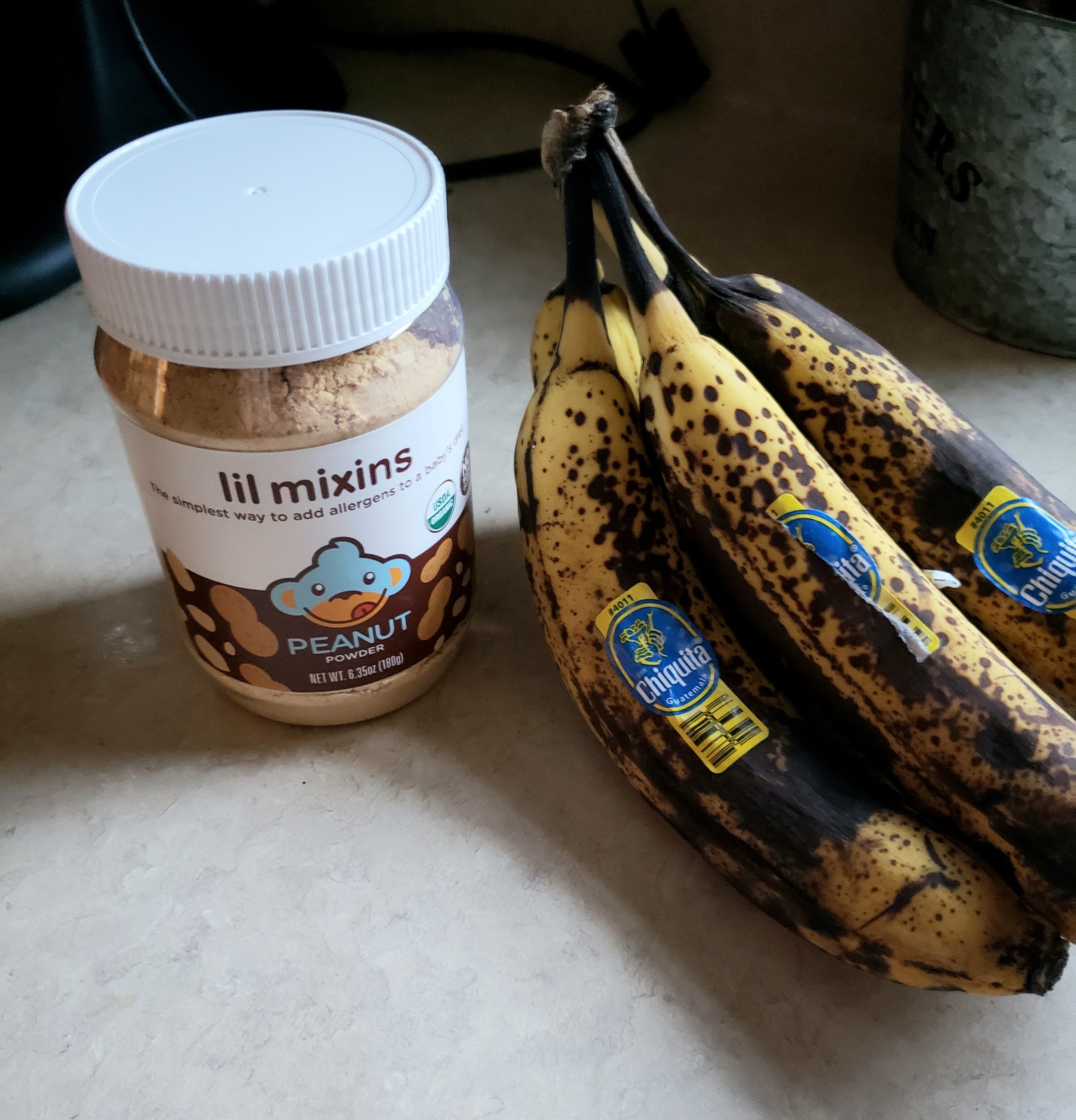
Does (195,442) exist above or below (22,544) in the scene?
above

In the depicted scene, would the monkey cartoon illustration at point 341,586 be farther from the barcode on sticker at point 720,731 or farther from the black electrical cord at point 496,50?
the black electrical cord at point 496,50

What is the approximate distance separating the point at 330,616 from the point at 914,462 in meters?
0.27

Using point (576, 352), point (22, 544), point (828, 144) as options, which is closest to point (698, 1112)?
point (576, 352)

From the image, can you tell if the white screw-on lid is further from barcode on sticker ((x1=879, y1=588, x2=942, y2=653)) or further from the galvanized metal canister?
the galvanized metal canister

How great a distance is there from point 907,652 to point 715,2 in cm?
74

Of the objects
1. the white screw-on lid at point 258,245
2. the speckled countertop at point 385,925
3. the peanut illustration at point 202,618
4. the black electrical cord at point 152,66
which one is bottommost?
the speckled countertop at point 385,925

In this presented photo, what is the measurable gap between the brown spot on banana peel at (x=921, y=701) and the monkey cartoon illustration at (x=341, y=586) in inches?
5.3

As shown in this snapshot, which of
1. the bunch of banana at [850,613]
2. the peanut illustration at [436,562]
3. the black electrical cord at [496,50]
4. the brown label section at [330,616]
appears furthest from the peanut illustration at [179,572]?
the black electrical cord at [496,50]

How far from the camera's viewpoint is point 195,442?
409mm

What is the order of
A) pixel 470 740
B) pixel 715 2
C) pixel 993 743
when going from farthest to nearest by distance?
pixel 715 2 → pixel 470 740 → pixel 993 743

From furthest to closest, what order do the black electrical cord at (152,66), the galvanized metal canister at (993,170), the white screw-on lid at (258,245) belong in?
the black electrical cord at (152,66) < the galvanized metal canister at (993,170) < the white screw-on lid at (258,245)

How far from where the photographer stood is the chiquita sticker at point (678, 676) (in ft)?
1.41

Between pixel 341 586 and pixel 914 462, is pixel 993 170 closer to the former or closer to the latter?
pixel 914 462

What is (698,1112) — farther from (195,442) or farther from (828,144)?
(828,144)
